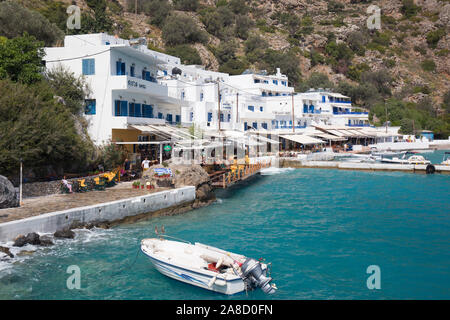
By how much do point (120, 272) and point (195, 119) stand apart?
2960cm

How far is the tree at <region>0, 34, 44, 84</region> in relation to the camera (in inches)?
898

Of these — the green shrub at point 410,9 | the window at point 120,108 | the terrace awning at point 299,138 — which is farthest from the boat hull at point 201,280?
the green shrub at point 410,9

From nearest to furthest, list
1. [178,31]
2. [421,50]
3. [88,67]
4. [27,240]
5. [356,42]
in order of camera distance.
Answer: [27,240] < [88,67] < [178,31] < [356,42] < [421,50]

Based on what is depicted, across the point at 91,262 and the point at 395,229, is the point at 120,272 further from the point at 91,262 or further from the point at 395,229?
the point at 395,229

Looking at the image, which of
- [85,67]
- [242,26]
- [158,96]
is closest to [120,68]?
[85,67]

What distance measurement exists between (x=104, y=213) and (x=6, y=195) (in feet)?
13.5

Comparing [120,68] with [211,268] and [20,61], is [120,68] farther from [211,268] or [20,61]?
[211,268]

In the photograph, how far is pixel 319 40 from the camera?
355ft

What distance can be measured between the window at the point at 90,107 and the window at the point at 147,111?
442 centimetres

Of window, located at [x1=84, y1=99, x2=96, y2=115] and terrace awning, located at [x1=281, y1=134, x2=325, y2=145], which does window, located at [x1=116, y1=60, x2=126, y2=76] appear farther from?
terrace awning, located at [x1=281, y1=134, x2=325, y2=145]

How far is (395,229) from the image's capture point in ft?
59.0

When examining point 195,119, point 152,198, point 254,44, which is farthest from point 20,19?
point 254,44
